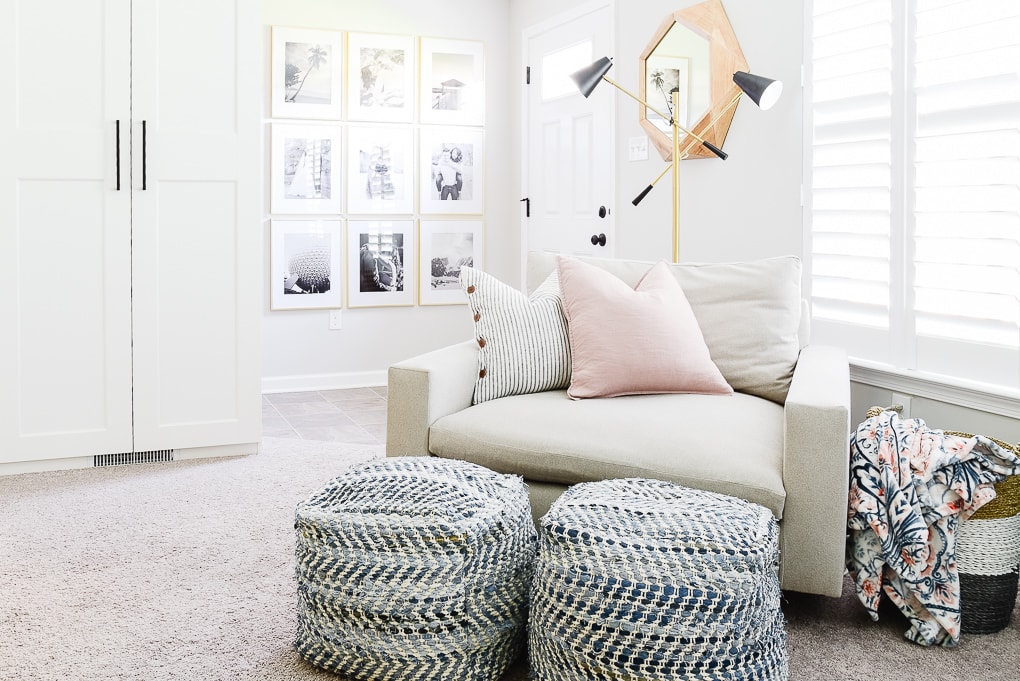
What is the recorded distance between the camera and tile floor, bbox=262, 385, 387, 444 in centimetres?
437

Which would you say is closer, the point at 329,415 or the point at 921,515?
the point at 921,515

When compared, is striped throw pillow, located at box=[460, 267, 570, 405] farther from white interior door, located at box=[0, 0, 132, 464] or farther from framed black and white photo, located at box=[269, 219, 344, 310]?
framed black and white photo, located at box=[269, 219, 344, 310]

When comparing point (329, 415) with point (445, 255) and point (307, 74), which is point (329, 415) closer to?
point (445, 255)

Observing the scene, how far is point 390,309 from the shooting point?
5.76 m

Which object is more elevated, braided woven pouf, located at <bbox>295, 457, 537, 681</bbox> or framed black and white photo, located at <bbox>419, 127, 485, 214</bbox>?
framed black and white photo, located at <bbox>419, 127, 485, 214</bbox>

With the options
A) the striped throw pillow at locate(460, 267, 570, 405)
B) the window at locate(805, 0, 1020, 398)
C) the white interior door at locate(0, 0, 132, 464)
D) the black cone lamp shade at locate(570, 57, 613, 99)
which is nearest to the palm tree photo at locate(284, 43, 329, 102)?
the white interior door at locate(0, 0, 132, 464)

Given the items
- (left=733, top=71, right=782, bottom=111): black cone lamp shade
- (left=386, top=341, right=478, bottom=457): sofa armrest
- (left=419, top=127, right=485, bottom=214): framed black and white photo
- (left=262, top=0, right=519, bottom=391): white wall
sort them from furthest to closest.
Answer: (left=419, top=127, right=485, bottom=214): framed black and white photo
(left=262, top=0, right=519, bottom=391): white wall
(left=733, top=71, right=782, bottom=111): black cone lamp shade
(left=386, top=341, right=478, bottom=457): sofa armrest

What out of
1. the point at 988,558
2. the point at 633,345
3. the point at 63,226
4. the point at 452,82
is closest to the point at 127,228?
the point at 63,226

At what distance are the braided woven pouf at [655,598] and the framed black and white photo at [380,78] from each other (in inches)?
162

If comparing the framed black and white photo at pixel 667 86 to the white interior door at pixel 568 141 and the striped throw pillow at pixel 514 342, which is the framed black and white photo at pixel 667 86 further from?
the striped throw pillow at pixel 514 342

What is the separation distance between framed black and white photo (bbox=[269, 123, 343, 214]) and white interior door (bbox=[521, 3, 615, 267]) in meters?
1.12

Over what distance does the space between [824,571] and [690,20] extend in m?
2.80

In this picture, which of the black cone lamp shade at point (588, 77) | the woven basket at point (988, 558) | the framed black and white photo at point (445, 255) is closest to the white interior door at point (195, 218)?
the black cone lamp shade at point (588, 77)

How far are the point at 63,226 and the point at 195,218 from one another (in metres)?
0.47
